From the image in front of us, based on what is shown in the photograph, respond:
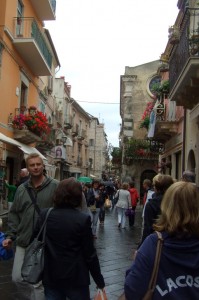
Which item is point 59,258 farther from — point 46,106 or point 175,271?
point 46,106

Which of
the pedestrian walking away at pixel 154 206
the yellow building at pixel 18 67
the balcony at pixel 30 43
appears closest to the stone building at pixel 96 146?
the yellow building at pixel 18 67

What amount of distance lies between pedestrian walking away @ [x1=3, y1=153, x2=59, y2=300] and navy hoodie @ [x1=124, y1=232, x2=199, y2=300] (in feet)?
7.48

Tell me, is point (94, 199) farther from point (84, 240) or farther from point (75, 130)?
point (75, 130)

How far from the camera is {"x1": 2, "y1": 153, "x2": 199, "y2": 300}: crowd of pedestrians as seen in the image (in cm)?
→ 216

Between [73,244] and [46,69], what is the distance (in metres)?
17.9

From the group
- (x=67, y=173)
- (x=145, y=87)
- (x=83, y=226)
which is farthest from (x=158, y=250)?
(x=67, y=173)

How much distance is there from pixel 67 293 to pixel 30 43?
15.1m

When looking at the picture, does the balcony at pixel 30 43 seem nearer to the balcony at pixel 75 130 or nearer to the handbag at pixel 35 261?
the handbag at pixel 35 261

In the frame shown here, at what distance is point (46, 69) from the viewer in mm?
20547

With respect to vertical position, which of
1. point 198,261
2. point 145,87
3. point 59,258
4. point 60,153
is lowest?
point 59,258

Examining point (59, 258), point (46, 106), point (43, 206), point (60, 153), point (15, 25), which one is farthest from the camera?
point (60, 153)

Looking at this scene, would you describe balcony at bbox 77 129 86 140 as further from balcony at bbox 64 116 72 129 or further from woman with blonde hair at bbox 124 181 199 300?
woman with blonde hair at bbox 124 181 199 300

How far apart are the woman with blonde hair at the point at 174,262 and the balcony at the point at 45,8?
18.9m

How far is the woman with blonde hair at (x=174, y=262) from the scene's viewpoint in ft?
7.07
